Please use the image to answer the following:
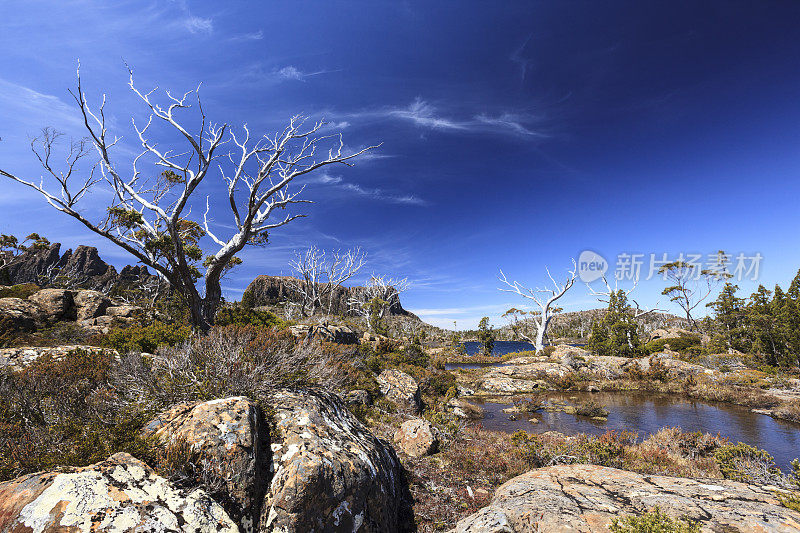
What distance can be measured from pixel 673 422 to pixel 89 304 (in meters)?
39.7

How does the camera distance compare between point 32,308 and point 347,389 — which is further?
point 32,308

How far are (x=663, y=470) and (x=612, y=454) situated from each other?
4.34 ft

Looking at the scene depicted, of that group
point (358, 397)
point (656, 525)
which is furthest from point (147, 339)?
point (656, 525)

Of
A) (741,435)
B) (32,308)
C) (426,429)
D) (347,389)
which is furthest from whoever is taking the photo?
(32,308)

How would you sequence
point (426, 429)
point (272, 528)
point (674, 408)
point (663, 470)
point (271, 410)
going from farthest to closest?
1. point (674, 408)
2. point (426, 429)
3. point (663, 470)
4. point (271, 410)
5. point (272, 528)

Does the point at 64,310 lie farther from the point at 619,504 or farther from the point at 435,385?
the point at 619,504

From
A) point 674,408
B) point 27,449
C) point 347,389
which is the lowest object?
point 674,408

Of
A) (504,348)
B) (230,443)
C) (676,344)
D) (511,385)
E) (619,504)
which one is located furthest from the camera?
(504,348)

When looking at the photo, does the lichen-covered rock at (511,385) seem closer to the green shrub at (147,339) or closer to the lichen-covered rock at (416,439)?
the lichen-covered rock at (416,439)

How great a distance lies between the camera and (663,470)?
812 centimetres

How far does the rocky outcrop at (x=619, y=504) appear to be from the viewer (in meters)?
3.89

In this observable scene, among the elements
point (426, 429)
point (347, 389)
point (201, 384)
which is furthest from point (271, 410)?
point (347, 389)

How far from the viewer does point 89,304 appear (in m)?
23.8

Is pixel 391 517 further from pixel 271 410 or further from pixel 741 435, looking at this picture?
pixel 741 435
